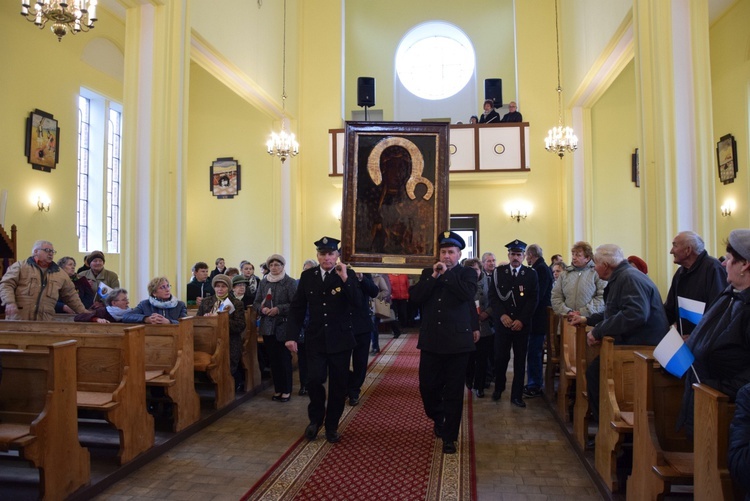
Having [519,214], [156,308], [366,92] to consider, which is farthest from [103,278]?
[519,214]

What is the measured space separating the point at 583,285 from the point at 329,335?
2.81 m

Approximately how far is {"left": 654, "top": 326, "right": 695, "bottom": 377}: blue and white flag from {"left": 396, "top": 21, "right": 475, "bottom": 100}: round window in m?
14.7

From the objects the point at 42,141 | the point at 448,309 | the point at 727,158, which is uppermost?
the point at 42,141

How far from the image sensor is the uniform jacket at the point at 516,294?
6258mm

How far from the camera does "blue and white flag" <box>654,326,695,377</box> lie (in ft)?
9.04

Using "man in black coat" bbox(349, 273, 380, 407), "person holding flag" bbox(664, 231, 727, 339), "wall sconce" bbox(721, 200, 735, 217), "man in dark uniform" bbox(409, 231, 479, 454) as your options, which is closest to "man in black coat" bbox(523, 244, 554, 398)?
"man in black coat" bbox(349, 273, 380, 407)

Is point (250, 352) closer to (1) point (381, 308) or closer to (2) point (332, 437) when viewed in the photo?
(2) point (332, 437)

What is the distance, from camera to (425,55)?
16.9 m

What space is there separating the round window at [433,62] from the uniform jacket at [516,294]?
11254 mm

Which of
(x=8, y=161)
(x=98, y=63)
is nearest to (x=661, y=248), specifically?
(x=8, y=161)

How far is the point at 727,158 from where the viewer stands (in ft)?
33.6

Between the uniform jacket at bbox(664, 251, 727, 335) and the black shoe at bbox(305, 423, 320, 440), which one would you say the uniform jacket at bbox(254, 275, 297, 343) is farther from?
the uniform jacket at bbox(664, 251, 727, 335)

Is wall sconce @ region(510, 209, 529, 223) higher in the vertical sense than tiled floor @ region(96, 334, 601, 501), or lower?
higher

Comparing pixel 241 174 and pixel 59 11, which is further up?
Result: pixel 241 174
